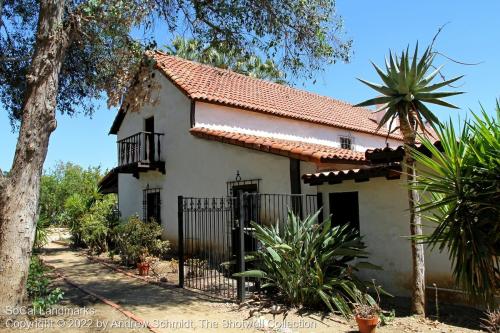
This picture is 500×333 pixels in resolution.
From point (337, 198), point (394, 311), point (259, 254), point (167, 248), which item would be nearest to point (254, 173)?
point (337, 198)

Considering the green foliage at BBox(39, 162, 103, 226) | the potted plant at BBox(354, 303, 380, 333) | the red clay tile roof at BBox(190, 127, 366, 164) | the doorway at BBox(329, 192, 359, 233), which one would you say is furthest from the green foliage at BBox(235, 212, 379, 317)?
the green foliage at BBox(39, 162, 103, 226)

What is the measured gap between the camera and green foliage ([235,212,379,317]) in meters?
6.91

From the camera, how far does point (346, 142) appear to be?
17.6m

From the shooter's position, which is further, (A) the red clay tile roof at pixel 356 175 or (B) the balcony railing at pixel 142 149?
(B) the balcony railing at pixel 142 149

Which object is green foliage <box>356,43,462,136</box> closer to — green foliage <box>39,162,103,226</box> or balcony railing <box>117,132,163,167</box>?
balcony railing <box>117,132,163,167</box>

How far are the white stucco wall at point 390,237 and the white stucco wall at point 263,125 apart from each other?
5932 millimetres

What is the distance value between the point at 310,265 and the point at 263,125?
7.85 metres

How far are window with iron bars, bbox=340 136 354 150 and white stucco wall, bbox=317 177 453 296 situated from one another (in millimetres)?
8751

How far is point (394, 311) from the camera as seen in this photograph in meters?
6.78

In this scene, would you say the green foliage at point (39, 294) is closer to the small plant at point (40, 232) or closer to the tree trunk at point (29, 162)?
the tree trunk at point (29, 162)

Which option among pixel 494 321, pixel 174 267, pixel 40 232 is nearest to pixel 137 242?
pixel 174 267

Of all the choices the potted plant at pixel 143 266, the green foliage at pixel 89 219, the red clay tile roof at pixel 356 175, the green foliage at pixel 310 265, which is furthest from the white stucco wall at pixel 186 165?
the potted plant at pixel 143 266

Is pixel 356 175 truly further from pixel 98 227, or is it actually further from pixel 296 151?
pixel 98 227

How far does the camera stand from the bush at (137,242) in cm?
1166
